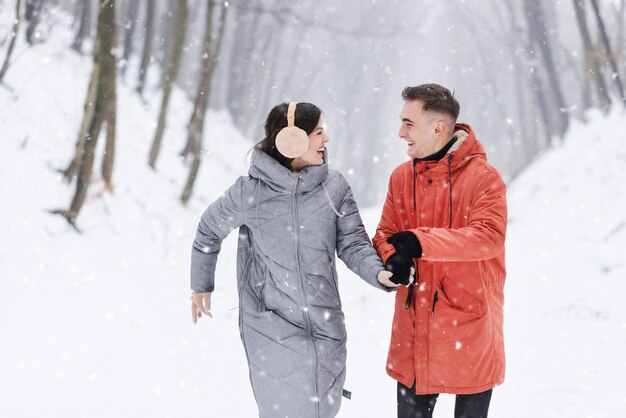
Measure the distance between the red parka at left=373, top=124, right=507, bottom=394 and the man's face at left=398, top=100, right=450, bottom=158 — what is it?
0.21 feet

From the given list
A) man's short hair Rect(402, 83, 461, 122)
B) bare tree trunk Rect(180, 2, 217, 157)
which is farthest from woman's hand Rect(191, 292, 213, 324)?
bare tree trunk Rect(180, 2, 217, 157)

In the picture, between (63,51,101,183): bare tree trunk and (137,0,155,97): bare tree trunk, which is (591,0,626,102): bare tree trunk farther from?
(63,51,101,183): bare tree trunk

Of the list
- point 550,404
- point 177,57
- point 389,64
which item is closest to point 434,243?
point 550,404

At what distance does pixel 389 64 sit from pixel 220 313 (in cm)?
2943

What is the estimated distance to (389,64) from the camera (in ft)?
110

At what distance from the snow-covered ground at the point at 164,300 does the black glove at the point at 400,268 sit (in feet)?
7.01

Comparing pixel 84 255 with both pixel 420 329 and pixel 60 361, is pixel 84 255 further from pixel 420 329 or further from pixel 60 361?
pixel 420 329

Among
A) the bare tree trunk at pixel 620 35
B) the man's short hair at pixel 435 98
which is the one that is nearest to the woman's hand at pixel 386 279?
the man's short hair at pixel 435 98

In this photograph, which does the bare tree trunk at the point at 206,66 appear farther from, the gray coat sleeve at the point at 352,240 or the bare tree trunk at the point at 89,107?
the gray coat sleeve at the point at 352,240

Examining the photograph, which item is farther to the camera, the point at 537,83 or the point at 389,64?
the point at 389,64

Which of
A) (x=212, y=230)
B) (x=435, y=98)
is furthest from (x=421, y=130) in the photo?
(x=212, y=230)

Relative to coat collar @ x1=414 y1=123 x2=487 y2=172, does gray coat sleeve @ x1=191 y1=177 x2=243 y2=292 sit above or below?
below

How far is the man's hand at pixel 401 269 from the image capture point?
98.7 inches

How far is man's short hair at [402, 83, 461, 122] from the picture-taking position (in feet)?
8.82
